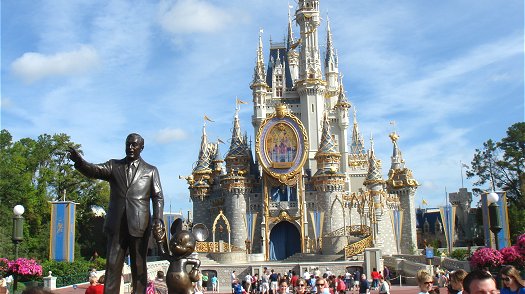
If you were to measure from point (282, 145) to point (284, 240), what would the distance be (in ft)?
26.7

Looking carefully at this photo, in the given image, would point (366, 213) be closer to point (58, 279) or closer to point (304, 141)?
point (304, 141)

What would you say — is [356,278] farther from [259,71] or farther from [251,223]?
[259,71]

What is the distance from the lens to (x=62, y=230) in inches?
1291

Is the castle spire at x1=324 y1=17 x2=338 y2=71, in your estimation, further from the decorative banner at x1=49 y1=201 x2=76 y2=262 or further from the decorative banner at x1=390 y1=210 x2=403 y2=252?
the decorative banner at x1=49 y1=201 x2=76 y2=262

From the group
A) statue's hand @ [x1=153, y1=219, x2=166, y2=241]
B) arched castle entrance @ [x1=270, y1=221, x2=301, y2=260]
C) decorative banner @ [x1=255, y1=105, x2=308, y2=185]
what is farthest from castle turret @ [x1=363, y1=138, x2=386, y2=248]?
statue's hand @ [x1=153, y1=219, x2=166, y2=241]

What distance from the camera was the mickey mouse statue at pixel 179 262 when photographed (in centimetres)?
728

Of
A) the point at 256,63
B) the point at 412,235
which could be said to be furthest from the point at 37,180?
the point at 412,235

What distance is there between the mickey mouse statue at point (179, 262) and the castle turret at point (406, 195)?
42581 mm

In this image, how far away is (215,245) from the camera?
45.8 m

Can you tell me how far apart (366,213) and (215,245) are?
13084 millimetres

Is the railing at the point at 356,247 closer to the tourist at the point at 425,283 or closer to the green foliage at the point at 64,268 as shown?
the green foliage at the point at 64,268

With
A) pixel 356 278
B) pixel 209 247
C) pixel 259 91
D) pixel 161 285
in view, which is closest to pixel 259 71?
pixel 259 91

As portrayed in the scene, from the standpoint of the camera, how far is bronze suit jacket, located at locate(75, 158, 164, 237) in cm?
709

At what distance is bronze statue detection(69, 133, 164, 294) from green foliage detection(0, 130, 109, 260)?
3340cm
